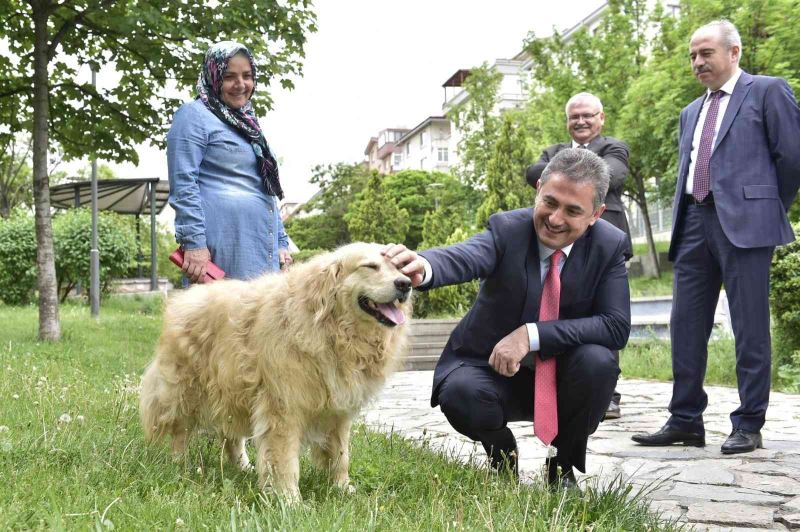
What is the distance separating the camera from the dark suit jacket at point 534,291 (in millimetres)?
3645

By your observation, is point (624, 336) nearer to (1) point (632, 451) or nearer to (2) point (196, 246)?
(1) point (632, 451)

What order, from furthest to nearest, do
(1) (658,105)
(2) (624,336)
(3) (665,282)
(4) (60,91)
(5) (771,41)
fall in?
(3) (665,282) → (1) (658,105) → (5) (771,41) → (4) (60,91) → (2) (624,336)

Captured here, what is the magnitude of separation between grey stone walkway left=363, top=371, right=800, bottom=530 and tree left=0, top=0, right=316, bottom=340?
4.97 meters

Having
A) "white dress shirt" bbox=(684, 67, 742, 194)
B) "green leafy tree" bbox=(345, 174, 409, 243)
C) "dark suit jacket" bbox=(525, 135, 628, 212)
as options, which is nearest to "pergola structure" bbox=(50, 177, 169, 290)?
"green leafy tree" bbox=(345, 174, 409, 243)

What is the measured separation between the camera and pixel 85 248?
2008 cm

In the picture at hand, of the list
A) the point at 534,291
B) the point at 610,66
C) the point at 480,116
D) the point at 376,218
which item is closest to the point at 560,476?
the point at 534,291

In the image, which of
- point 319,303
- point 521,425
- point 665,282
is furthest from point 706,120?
point 665,282

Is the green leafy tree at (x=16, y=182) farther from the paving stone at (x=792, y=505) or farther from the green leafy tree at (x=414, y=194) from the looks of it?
the paving stone at (x=792, y=505)

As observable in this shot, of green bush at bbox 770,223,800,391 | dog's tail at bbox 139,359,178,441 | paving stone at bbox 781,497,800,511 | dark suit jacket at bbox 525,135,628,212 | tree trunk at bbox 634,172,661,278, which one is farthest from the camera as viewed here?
tree trunk at bbox 634,172,661,278

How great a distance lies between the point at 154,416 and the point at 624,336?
8.27 feet

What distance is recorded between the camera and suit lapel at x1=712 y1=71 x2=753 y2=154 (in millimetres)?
4988

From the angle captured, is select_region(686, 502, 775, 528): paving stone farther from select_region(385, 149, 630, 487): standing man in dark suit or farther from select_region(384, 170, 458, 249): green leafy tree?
select_region(384, 170, 458, 249): green leafy tree

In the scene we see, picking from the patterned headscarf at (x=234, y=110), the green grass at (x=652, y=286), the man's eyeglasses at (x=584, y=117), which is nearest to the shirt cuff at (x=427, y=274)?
the patterned headscarf at (x=234, y=110)

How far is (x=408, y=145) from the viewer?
88.2 m
